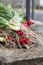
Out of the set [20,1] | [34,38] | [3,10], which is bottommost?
[20,1]

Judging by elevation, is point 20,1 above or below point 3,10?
below

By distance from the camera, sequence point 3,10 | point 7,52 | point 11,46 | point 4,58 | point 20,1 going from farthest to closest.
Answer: point 20,1, point 3,10, point 11,46, point 7,52, point 4,58

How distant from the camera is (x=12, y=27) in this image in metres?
3.13

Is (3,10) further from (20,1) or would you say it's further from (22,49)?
(20,1)

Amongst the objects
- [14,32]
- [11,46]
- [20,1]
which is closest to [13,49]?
[11,46]

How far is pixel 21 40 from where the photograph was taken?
118 inches

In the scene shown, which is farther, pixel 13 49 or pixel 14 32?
pixel 14 32

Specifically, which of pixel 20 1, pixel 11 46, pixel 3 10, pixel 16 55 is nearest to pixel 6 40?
pixel 11 46

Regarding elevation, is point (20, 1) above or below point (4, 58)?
below

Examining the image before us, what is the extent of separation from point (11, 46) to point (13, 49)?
0.22 feet

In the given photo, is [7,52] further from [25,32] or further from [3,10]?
[3,10]

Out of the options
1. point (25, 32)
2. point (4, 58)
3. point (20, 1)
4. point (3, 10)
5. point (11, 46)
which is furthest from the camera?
point (20, 1)

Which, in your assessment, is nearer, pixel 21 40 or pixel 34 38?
pixel 21 40

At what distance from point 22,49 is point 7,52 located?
0.20m
